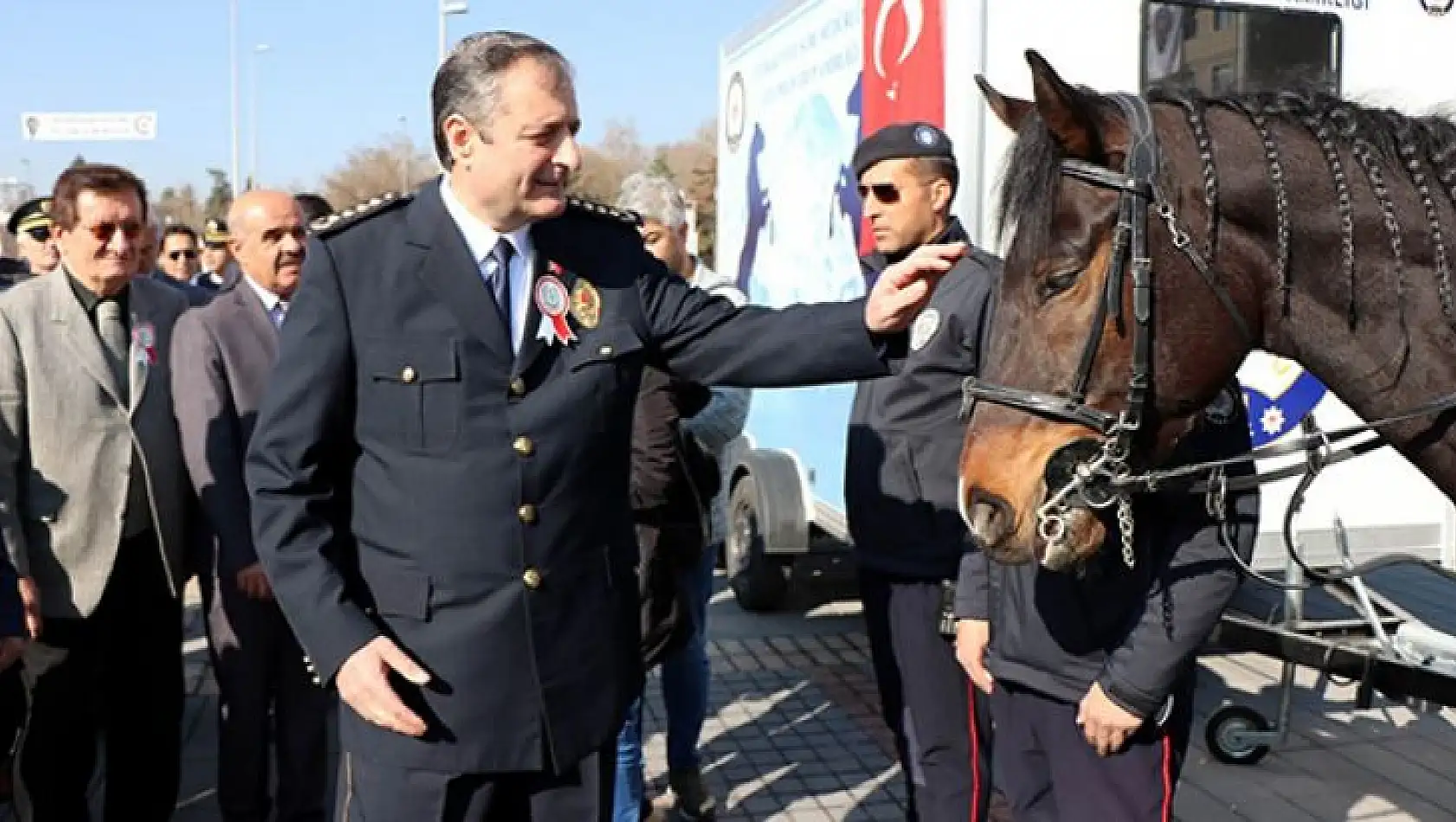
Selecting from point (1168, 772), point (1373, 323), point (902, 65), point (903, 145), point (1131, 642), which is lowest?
point (1168, 772)

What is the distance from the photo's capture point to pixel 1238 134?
1.96 metres

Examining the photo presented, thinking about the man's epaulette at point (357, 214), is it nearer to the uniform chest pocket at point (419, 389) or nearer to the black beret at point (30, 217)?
the uniform chest pocket at point (419, 389)

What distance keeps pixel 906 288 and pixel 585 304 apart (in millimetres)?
550

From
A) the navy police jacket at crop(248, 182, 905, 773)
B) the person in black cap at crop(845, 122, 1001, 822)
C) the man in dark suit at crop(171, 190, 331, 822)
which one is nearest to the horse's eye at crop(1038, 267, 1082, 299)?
the navy police jacket at crop(248, 182, 905, 773)

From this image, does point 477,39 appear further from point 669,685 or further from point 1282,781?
point 1282,781

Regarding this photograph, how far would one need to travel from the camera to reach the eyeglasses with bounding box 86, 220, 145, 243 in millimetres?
3516

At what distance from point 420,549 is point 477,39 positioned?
0.82 metres

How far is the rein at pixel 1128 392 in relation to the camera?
1.86 metres

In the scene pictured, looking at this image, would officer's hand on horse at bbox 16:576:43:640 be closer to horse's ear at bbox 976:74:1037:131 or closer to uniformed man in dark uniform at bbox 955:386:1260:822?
uniformed man in dark uniform at bbox 955:386:1260:822

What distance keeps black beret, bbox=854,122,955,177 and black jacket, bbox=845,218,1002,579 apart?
0.21 m

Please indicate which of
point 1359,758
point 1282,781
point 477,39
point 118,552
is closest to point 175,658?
point 118,552

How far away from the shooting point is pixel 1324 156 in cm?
196

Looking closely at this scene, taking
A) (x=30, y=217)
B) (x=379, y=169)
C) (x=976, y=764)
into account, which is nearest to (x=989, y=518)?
(x=976, y=764)

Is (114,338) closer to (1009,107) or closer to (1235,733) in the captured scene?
(1009,107)
